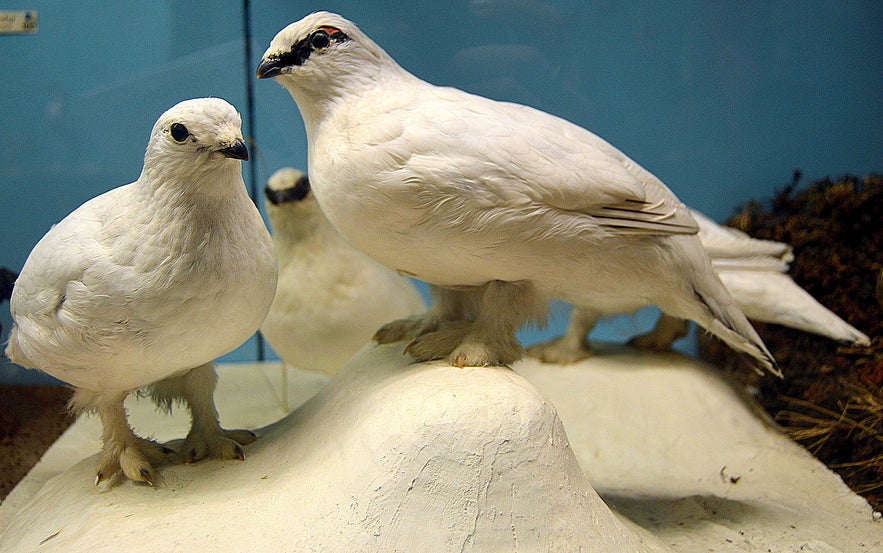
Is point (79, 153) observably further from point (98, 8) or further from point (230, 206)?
point (230, 206)

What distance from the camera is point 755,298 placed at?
3.46 meters

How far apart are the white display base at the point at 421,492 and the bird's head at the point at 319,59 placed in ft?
2.94

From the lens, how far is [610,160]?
231 centimetres

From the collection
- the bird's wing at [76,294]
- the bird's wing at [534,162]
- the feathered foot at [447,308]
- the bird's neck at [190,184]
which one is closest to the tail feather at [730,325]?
the bird's wing at [534,162]

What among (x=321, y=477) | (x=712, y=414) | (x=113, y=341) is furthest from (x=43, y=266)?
(x=712, y=414)

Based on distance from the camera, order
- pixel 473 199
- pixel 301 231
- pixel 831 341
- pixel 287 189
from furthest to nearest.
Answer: pixel 831 341 < pixel 301 231 < pixel 287 189 < pixel 473 199

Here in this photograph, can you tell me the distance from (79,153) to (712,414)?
3.00 metres

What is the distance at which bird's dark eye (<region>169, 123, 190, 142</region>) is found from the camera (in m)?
1.89

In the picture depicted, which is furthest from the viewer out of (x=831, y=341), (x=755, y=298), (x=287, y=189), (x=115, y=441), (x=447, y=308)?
(x=831, y=341)

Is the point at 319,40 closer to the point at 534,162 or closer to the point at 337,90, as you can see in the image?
the point at 337,90

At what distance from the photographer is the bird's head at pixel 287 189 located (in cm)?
319

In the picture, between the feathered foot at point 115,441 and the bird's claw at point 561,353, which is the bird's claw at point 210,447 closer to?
the feathered foot at point 115,441

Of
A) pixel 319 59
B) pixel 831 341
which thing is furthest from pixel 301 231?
pixel 831 341

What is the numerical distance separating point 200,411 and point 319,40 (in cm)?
123
